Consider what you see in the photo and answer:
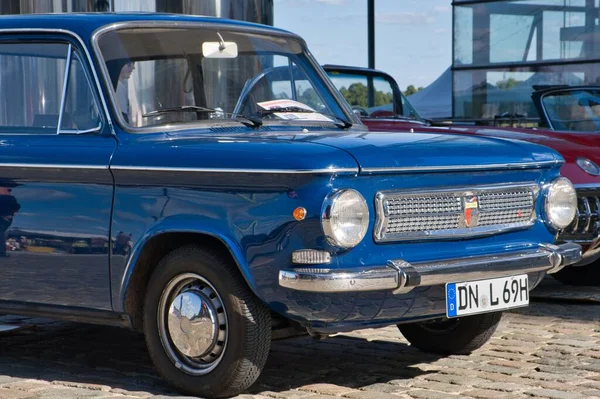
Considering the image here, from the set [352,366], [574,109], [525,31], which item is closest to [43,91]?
[352,366]

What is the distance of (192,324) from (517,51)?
1547cm

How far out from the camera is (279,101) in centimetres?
658

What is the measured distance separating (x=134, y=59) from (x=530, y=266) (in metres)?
2.13

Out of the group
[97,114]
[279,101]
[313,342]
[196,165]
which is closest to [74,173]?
[97,114]

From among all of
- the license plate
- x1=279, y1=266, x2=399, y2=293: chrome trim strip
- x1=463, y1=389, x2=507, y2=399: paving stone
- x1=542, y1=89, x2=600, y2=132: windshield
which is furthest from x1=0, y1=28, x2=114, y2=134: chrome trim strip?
x1=542, y1=89, x2=600, y2=132: windshield

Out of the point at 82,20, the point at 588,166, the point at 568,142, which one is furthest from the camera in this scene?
the point at 568,142

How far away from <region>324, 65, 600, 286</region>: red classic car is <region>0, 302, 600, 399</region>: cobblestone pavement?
0.97m

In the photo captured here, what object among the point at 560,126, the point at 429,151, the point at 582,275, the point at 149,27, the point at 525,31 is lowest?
the point at 582,275

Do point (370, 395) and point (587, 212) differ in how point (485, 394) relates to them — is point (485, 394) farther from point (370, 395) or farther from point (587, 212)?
point (587, 212)

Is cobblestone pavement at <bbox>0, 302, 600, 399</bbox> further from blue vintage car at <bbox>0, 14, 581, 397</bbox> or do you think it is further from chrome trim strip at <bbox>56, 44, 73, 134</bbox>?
chrome trim strip at <bbox>56, 44, 73, 134</bbox>

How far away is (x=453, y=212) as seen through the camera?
559 cm

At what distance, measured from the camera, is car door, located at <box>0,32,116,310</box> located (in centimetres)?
584

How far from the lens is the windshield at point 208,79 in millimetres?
6090

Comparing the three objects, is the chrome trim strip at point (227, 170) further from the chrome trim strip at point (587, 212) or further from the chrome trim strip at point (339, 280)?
the chrome trim strip at point (587, 212)
